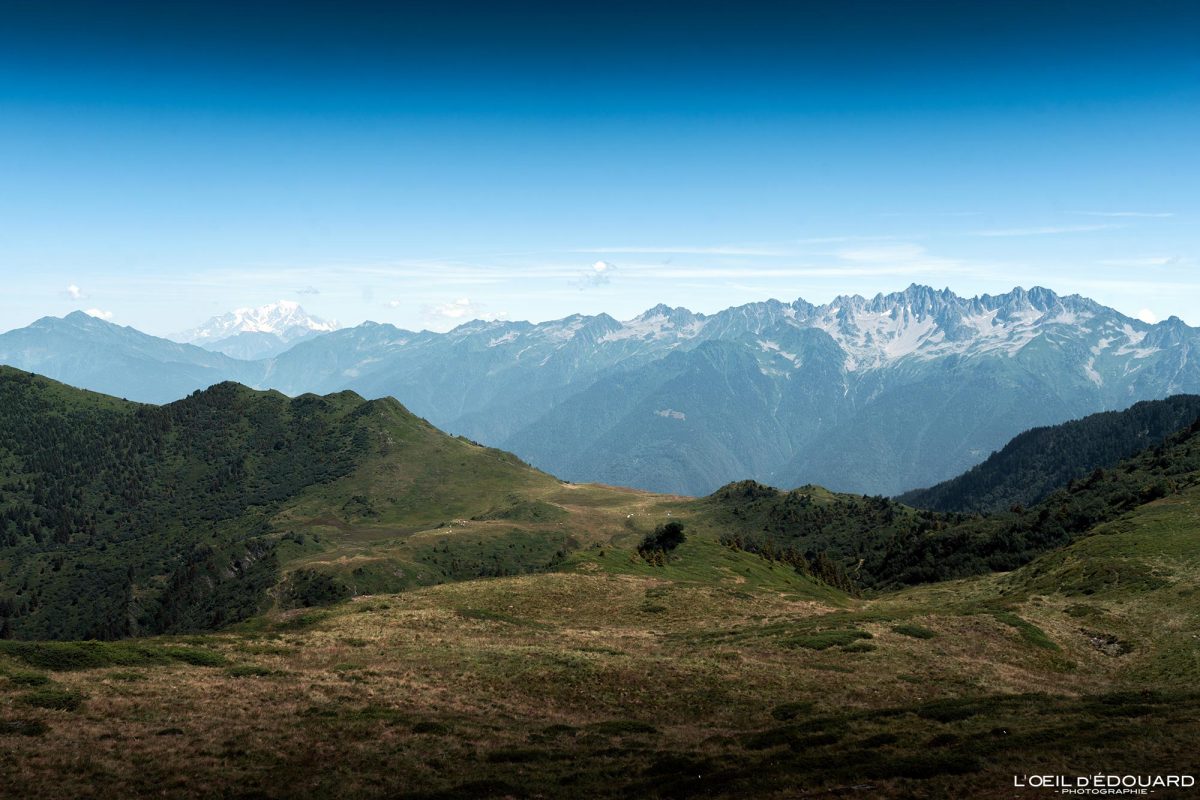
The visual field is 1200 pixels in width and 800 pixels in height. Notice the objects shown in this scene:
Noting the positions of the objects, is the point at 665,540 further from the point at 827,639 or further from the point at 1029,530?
the point at 1029,530

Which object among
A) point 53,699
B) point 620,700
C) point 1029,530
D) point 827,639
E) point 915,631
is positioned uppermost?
point 53,699

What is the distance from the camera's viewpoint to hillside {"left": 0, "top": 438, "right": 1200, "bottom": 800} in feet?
91.7

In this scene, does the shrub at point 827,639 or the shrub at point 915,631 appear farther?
the shrub at point 915,631

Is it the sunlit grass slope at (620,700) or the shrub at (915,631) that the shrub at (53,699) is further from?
the shrub at (915,631)

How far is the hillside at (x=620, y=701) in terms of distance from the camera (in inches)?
1100

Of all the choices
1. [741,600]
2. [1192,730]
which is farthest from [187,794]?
[741,600]

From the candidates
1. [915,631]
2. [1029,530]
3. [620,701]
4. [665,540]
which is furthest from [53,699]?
[1029,530]

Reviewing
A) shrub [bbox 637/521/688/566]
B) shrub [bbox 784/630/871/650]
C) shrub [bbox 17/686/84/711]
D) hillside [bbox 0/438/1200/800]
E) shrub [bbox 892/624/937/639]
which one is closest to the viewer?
hillside [bbox 0/438/1200/800]

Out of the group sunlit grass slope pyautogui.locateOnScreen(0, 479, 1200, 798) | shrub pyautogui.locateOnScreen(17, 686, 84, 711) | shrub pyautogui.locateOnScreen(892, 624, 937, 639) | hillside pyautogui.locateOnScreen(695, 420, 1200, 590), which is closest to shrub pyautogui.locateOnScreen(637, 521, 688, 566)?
hillside pyautogui.locateOnScreen(695, 420, 1200, 590)

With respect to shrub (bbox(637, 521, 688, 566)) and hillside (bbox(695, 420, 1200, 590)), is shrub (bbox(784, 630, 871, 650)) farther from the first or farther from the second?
hillside (bbox(695, 420, 1200, 590))

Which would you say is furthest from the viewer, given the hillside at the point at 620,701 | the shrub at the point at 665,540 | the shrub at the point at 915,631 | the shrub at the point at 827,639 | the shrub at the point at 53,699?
the shrub at the point at 665,540

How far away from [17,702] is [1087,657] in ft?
227

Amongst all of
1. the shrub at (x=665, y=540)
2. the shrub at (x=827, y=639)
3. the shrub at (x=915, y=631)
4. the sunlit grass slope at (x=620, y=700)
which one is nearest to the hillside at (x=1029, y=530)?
the shrub at (x=665, y=540)

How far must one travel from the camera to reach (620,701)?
4203 cm
